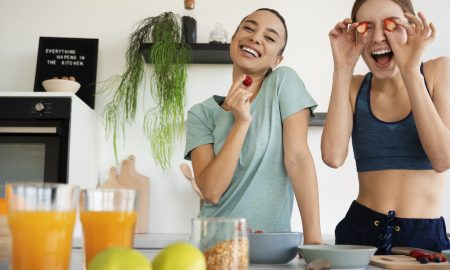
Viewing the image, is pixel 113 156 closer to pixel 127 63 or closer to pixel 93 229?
pixel 127 63

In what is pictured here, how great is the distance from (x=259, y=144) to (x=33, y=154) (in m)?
1.50

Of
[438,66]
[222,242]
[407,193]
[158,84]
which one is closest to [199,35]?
[158,84]

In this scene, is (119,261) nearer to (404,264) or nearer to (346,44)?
(404,264)

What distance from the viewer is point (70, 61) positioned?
2.81 metres

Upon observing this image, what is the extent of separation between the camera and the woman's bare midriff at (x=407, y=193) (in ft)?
4.16

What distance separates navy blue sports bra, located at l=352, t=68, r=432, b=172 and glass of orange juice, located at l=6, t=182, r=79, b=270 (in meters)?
0.91

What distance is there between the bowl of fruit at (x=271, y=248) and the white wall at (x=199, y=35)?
1921mm

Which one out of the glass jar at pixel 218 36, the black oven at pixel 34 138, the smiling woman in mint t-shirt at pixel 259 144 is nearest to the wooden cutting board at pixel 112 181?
the black oven at pixel 34 138

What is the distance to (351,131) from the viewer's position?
4.60 feet

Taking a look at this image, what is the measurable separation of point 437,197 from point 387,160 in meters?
0.15

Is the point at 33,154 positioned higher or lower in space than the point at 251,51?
lower

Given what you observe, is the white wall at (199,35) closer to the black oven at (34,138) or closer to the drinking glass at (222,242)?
the black oven at (34,138)

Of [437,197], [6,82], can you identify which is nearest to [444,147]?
[437,197]

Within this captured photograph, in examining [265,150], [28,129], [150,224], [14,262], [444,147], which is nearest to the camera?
[14,262]
